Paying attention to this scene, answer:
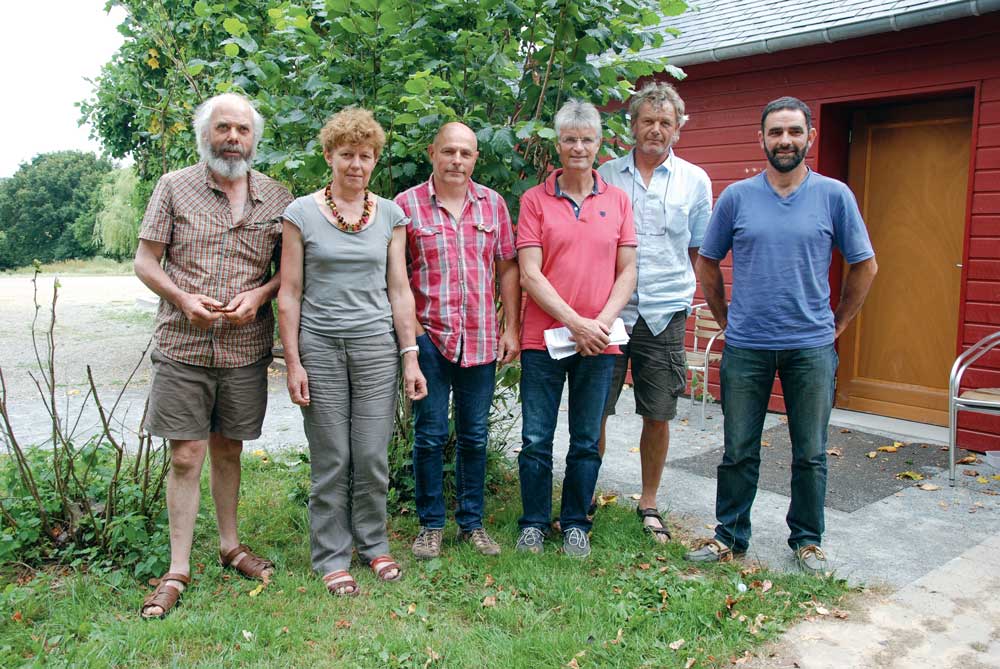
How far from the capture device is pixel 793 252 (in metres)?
3.64

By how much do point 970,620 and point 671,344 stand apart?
1.69 metres

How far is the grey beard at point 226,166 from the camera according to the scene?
134 inches

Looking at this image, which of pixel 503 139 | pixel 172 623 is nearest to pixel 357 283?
pixel 503 139

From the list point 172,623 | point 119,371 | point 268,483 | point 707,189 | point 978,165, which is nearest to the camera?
point 172,623

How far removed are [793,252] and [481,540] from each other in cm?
194

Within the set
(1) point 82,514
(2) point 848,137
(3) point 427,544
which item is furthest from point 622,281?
(2) point 848,137

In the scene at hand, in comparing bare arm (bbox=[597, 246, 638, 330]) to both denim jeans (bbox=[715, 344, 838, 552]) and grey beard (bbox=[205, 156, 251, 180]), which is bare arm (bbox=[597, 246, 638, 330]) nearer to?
denim jeans (bbox=[715, 344, 838, 552])

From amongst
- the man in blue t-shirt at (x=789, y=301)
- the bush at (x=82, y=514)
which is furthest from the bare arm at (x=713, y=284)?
the bush at (x=82, y=514)

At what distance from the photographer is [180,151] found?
25.7 feet

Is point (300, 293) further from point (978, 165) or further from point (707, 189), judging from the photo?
point (978, 165)

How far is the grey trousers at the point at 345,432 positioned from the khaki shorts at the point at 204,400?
0.72 feet

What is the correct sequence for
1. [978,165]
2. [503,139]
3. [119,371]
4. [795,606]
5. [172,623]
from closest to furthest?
[172,623] < [795,606] < [503,139] < [978,165] < [119,371]

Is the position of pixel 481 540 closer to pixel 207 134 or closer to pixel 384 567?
pixel 384 567

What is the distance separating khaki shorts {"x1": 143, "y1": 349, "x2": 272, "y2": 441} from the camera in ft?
11.1
